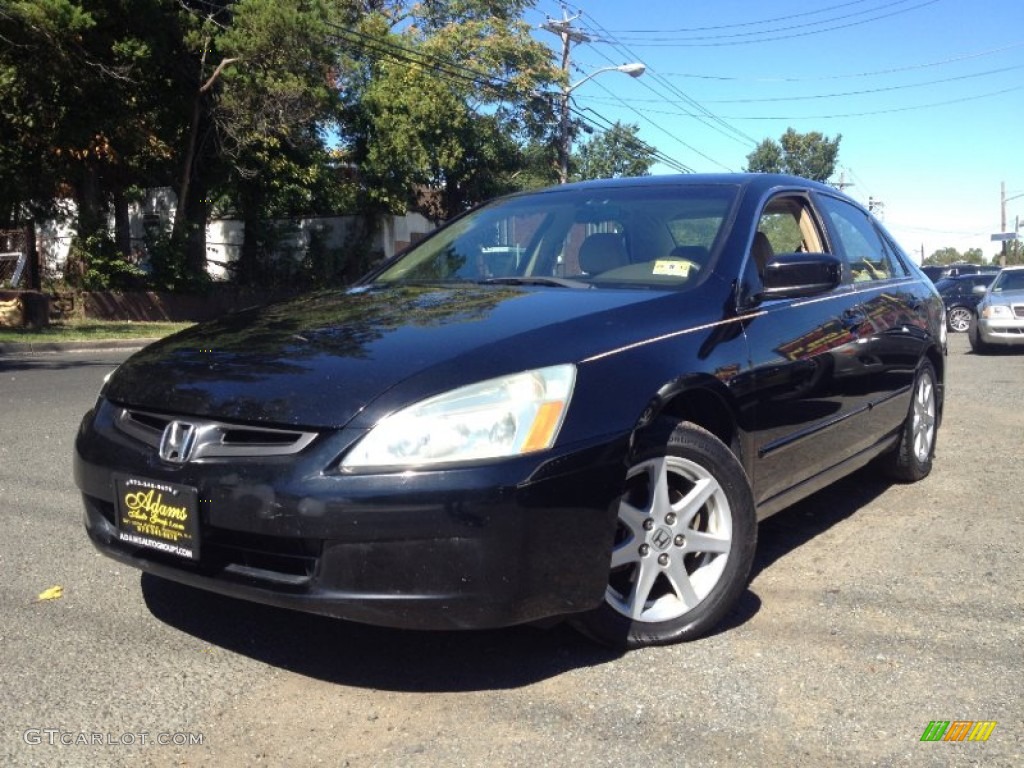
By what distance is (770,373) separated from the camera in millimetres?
3547

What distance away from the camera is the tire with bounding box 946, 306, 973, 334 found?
2133 centimetres

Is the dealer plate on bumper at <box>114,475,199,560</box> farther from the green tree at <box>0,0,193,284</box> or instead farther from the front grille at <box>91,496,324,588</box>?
the green tree at <box>0,0,193,284</box>

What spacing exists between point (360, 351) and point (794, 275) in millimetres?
1732

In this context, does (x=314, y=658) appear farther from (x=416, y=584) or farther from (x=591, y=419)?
(x=591, y=419)

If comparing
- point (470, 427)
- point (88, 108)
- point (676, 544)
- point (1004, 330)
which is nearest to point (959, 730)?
point (676, 544)

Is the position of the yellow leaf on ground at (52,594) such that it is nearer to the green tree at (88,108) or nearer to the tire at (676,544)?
the tire at (676,544)

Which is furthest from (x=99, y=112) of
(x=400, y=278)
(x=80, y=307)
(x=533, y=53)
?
(x=400, y=278)

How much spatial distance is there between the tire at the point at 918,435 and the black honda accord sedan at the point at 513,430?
4.05 feet

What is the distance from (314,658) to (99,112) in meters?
18.5

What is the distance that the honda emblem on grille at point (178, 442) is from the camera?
8.90ft

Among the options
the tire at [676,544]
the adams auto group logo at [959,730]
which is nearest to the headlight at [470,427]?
the tire at [676,544]

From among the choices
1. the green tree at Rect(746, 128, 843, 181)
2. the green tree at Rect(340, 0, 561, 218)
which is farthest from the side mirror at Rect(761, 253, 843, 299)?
the green tree at Rect(746, 128, 843, 181)

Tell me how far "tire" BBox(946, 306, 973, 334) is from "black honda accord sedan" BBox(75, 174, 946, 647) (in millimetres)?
19246

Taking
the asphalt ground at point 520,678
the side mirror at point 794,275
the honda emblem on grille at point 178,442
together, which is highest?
the side mirror at point 794,275
